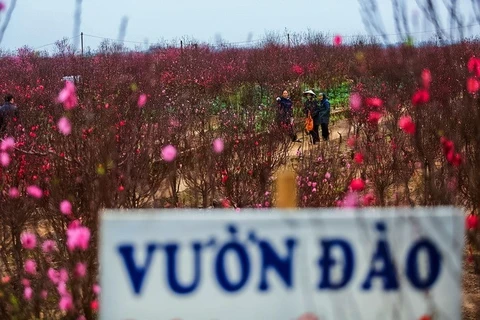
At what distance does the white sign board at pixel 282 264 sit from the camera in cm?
147

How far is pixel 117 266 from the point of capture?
147 cm

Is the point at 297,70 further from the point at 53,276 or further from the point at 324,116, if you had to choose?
the point at 53,276

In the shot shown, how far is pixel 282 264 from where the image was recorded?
150 cm

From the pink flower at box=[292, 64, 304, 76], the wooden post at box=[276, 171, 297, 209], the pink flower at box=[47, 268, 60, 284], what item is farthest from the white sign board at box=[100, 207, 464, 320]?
the pink flower at box=[292, 64, 304, 76]

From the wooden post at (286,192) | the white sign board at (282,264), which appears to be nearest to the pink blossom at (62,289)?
the white sign board at (282,264)

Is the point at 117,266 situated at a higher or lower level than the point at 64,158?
lower

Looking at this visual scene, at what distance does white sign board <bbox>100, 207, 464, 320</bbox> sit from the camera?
4.82 ft

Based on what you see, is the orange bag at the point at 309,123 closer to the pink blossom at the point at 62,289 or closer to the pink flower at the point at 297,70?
the pink flower at the point at 297,70

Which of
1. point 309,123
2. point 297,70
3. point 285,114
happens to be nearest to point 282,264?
point 285,114

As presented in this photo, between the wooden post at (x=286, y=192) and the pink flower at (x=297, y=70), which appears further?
the pink flower at (x=297, y=70)

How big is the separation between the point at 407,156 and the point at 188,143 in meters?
2.58

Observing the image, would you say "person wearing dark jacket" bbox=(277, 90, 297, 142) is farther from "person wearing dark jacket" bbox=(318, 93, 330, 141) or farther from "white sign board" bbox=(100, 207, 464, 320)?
"white sign board" bbox=(100, 207, 464, 320)

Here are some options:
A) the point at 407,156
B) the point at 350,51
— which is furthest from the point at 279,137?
the point at 350,51

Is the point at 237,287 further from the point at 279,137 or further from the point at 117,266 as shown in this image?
the point at 279,137
